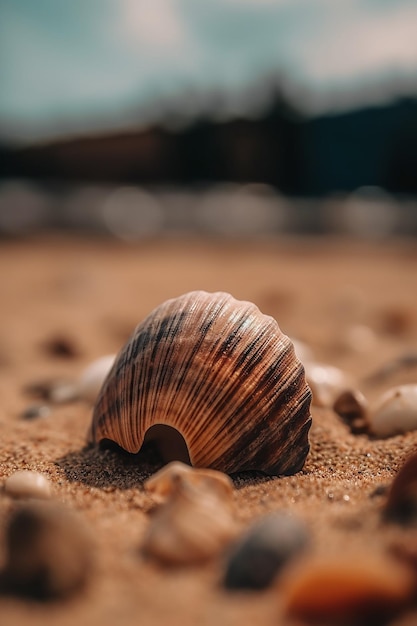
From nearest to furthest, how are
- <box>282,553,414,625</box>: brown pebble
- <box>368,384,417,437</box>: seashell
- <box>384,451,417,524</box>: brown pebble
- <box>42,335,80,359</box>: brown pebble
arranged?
<box>282,553,414,625</box>: brown pebble → <box>384,451,417,524</box>: brown pebble → <box>368,384,417,437</box>: seashell → <box>42,335,80,359</box>: brown pebble

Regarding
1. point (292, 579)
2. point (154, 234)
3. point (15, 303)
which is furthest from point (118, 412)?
point (154, 234)

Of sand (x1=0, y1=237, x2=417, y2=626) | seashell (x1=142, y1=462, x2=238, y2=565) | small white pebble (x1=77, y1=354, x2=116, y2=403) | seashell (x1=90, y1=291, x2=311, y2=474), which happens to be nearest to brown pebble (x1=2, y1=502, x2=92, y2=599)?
sand (x1=0, y1=237, x2=417, y2=626)

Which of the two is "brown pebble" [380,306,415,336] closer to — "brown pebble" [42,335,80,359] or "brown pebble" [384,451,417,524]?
"brown pebble" [42,335,80,359]

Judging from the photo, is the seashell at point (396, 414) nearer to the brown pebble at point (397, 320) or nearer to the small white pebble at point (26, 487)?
the small white pebble at point (26, 487)

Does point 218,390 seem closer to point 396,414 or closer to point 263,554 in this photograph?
point 263,554

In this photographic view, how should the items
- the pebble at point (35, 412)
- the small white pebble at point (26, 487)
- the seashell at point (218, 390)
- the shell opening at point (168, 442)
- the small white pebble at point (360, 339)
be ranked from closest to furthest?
the small white pebble at point (26, 487), the seashell at point (218, 390), the shell opening at point (168, 442), the pebble at point (35, 412), the small white pebble at point (360, 339)

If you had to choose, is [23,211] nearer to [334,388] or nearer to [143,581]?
[334,388]

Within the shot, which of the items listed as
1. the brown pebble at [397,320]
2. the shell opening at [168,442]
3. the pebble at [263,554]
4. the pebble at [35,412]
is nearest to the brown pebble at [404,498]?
the pebble at [263,554]
